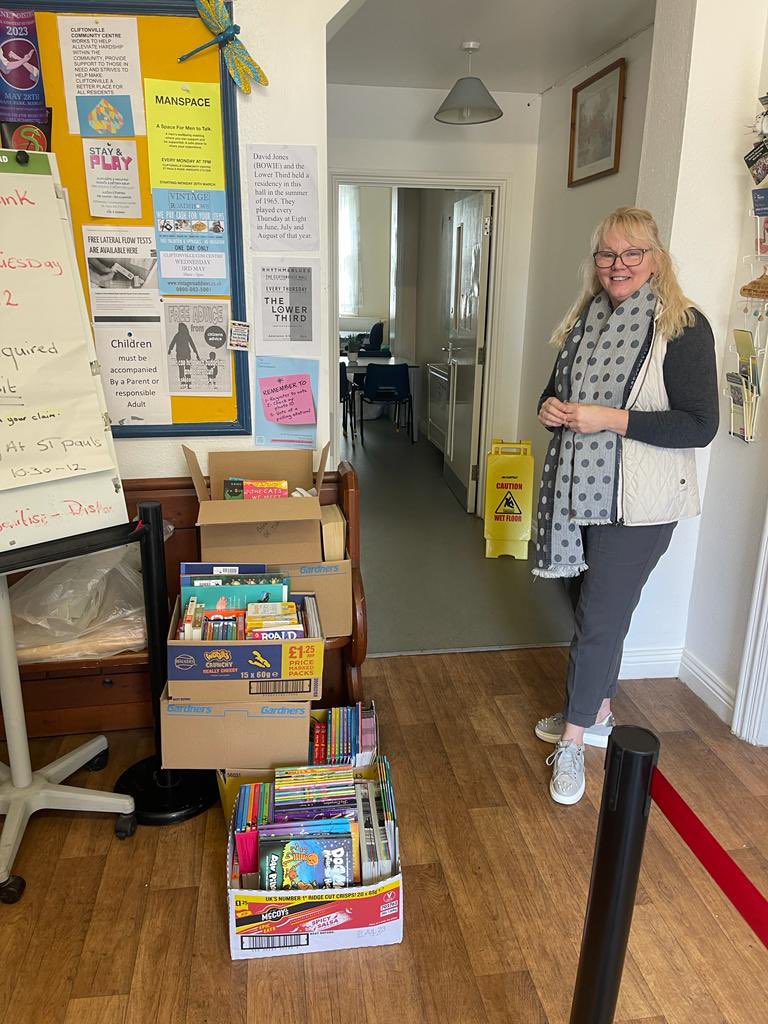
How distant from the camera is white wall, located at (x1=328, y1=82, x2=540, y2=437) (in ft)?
14.0

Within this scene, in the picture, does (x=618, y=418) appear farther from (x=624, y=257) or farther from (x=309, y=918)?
(x=309, y=918)

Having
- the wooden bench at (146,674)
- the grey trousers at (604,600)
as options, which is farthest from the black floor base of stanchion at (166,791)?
the grey trousers at (604,600)

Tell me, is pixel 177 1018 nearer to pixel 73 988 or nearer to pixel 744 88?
pixel 73 988

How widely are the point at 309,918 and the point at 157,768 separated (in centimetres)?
76

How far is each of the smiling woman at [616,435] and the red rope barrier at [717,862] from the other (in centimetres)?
99

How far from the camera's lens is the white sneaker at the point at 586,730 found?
245 cm

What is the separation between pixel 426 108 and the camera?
4.32m

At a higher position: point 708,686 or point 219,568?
point 219,568

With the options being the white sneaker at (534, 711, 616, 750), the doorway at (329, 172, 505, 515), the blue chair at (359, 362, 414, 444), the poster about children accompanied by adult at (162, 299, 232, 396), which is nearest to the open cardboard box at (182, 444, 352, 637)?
the poster about children accompanied by adult at (162, 299, 232, 396)

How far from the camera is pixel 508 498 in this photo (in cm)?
411

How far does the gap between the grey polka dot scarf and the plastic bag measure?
108 cm

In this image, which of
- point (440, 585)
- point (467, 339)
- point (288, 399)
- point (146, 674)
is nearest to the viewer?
point (288, 399)

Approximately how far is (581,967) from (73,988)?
1.03 m

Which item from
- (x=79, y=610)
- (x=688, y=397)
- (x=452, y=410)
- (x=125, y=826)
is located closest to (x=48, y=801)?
(x=125, y=826)
